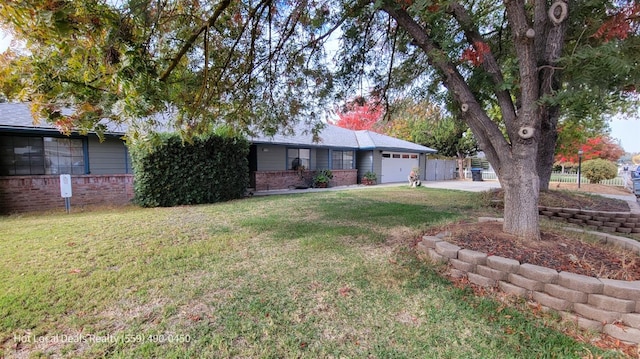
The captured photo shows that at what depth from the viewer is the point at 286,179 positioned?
47.3ft

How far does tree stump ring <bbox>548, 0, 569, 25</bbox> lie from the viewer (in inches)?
125

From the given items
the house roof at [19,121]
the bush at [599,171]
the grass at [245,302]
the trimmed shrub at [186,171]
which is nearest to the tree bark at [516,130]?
the grass at [245,302]

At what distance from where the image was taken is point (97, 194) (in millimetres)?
9414

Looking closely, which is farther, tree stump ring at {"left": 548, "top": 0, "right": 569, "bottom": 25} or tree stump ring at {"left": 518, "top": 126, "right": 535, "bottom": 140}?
tree stump ring at {"left": 518, "top": 126, "right": 535, "bottom": 140}

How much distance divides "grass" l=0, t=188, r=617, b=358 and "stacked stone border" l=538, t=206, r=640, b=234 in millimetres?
4006

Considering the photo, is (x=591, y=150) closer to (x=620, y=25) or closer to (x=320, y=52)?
(x=620, y=25)

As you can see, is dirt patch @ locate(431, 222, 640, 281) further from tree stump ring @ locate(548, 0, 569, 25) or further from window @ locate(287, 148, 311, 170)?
window @ locate(287, 148, 311, 170)

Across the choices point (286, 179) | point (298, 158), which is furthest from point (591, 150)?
point (286, 179)

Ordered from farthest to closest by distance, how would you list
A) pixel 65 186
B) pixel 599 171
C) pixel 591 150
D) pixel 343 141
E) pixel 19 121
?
pixel 591 150, pixel 599 171, pixel 343 141, pixel 19 121, pixel 65 186

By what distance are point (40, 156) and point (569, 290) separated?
12.8 metres

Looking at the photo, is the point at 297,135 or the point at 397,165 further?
the point at 397,165

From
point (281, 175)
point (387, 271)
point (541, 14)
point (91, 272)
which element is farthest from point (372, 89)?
point (281, 175)

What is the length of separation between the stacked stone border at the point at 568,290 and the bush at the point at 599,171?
18.7m

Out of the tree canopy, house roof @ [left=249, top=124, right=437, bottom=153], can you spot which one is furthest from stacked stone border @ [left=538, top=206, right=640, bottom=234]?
house roof @ [left=249, top=124, right=437, bottom=153]
